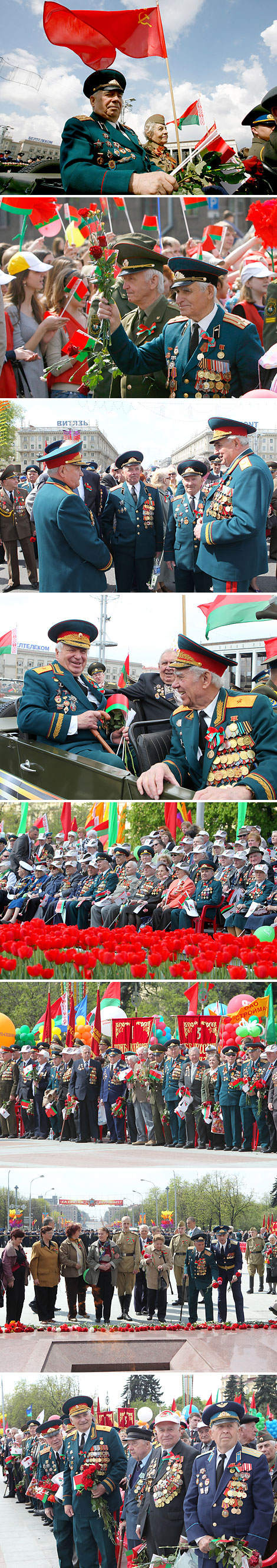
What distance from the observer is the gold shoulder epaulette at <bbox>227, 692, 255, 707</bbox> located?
7.09m

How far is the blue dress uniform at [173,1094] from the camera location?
21.4 feet

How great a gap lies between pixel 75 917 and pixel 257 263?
12.2 feet

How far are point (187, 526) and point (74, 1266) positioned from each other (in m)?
3.87

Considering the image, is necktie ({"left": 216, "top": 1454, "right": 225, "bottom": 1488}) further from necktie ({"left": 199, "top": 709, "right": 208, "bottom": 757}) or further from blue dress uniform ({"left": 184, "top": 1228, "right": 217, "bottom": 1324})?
necktie ({"left": 199, "top": 709, "right": 208, "bottom": 757})

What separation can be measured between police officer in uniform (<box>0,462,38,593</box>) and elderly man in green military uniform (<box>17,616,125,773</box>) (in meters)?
0.36

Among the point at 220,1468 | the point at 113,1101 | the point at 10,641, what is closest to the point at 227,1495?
the point at 220,1468

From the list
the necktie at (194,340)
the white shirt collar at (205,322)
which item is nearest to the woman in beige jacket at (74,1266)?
the necktie at (194,340)

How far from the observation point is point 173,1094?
654 centimetres

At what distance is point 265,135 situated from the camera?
7.98m

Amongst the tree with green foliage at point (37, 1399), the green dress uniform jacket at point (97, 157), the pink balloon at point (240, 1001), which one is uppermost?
the green dress uniform jacket at point (97, 157)

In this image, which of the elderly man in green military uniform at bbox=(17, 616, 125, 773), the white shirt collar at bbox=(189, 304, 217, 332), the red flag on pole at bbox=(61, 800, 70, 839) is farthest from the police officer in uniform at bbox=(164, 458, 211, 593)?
the red flag on pole at bbox=(61, 800, 70, 839)

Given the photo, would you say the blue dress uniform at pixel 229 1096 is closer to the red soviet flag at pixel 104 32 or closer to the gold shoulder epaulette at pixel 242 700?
the gold shoulder epaulette at pixel 242 700

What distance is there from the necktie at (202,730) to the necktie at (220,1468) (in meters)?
3.42

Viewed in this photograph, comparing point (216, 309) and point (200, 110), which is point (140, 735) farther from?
point (200, 110)
